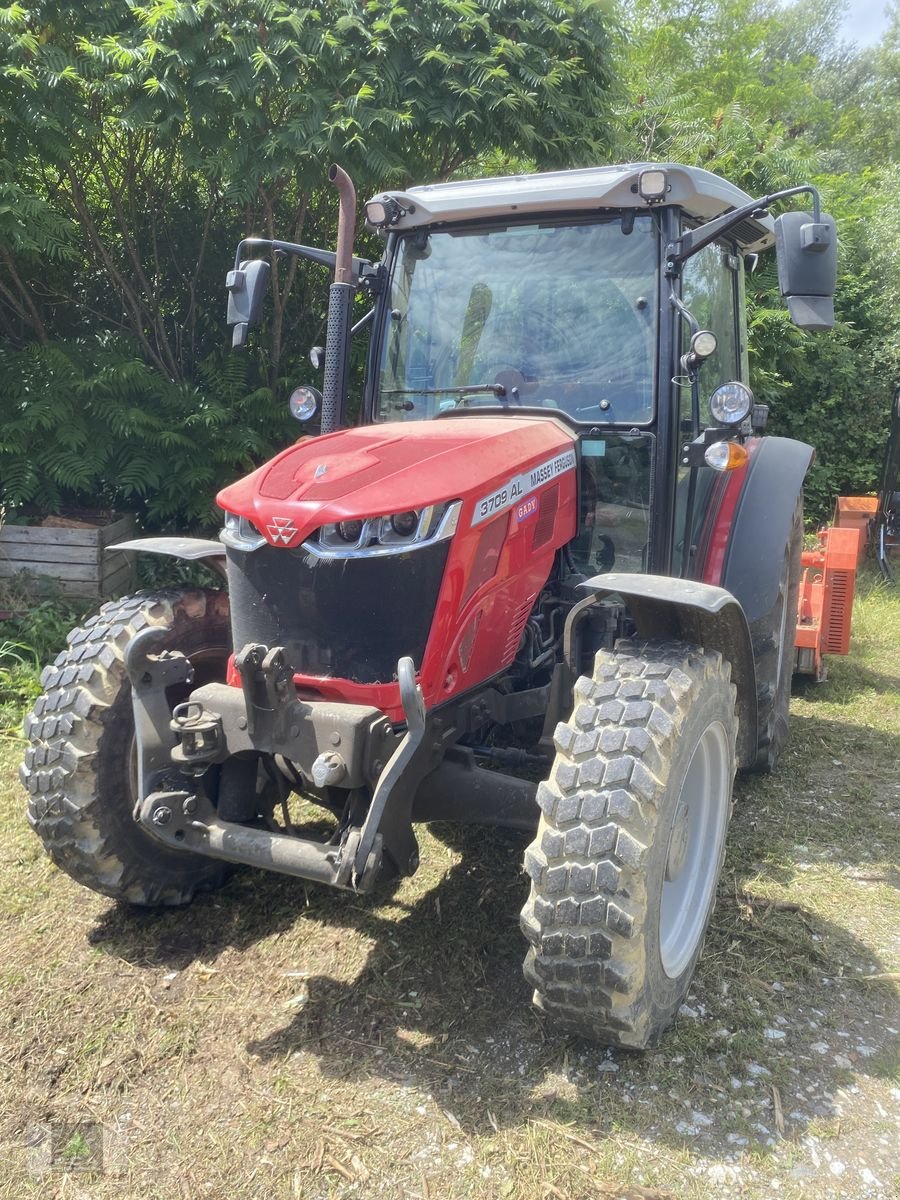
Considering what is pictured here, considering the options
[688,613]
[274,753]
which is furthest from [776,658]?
[274,753]

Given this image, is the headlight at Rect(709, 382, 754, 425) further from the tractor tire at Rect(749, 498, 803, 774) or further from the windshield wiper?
the tractor tire at Rect(749, 498, 803, 774)

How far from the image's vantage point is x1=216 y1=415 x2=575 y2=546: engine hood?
8.66 feet

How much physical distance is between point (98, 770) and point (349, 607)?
107 cm

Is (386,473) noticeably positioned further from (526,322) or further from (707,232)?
(707,232)

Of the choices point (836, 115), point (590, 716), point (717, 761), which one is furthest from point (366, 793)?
point (836, 115)

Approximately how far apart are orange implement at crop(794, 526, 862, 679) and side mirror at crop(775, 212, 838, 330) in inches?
108

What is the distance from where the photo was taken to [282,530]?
2666mm

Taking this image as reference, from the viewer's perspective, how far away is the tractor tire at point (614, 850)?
233 centimetres

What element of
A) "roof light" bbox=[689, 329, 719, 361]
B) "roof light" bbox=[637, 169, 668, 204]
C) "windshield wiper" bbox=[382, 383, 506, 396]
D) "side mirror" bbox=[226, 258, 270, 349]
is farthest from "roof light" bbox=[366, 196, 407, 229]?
"roof light" bbox=[689, 329, 719, 361]

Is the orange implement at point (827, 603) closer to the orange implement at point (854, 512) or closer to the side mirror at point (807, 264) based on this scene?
the orange implement at point (854, 512)

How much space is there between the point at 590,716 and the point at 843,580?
149 inches

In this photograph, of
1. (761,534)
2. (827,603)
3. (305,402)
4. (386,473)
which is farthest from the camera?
(827,603)

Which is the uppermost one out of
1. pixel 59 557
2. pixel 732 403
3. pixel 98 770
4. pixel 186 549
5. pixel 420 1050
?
pixel 732 403

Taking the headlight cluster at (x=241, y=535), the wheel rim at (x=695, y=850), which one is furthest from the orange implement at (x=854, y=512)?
the headlight cluster at (x=241, y=535)
